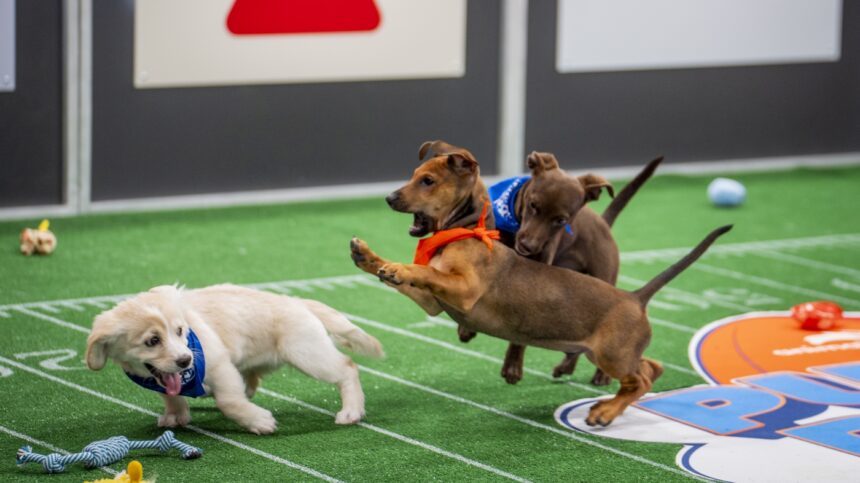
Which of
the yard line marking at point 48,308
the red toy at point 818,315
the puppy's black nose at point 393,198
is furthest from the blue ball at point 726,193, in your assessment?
the puppy's black nose at point 393,198

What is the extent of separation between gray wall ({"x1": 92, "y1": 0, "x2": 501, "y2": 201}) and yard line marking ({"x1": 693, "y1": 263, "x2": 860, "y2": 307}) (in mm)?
3464

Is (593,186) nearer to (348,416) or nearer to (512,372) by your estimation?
(512,372)

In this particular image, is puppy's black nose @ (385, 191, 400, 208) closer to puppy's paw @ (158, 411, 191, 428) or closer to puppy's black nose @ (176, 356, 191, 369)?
puppy's black nose @ (176, 356, 191, 369)

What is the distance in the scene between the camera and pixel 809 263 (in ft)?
35.0

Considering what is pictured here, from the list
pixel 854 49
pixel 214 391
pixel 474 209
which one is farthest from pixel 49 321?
pixel 854 49

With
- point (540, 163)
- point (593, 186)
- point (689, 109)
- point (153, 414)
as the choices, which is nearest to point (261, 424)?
point (153, 414)

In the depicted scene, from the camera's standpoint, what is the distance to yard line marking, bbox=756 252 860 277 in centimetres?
1047

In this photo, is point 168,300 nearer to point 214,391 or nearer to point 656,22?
point 214,391

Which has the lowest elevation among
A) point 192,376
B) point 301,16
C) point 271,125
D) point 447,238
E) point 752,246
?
point 752,246

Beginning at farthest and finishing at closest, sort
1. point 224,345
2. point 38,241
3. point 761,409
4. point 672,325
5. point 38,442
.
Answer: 1. point 38,241
2. point 672,325
3. point 761,409
4. point 224,345
5. point 38,442

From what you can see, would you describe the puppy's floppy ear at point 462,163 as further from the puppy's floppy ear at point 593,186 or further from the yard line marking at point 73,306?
the yard line marking at point 73,306

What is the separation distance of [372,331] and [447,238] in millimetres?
2165

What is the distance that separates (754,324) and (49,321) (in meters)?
4.38

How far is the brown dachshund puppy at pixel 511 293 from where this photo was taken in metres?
6.21
